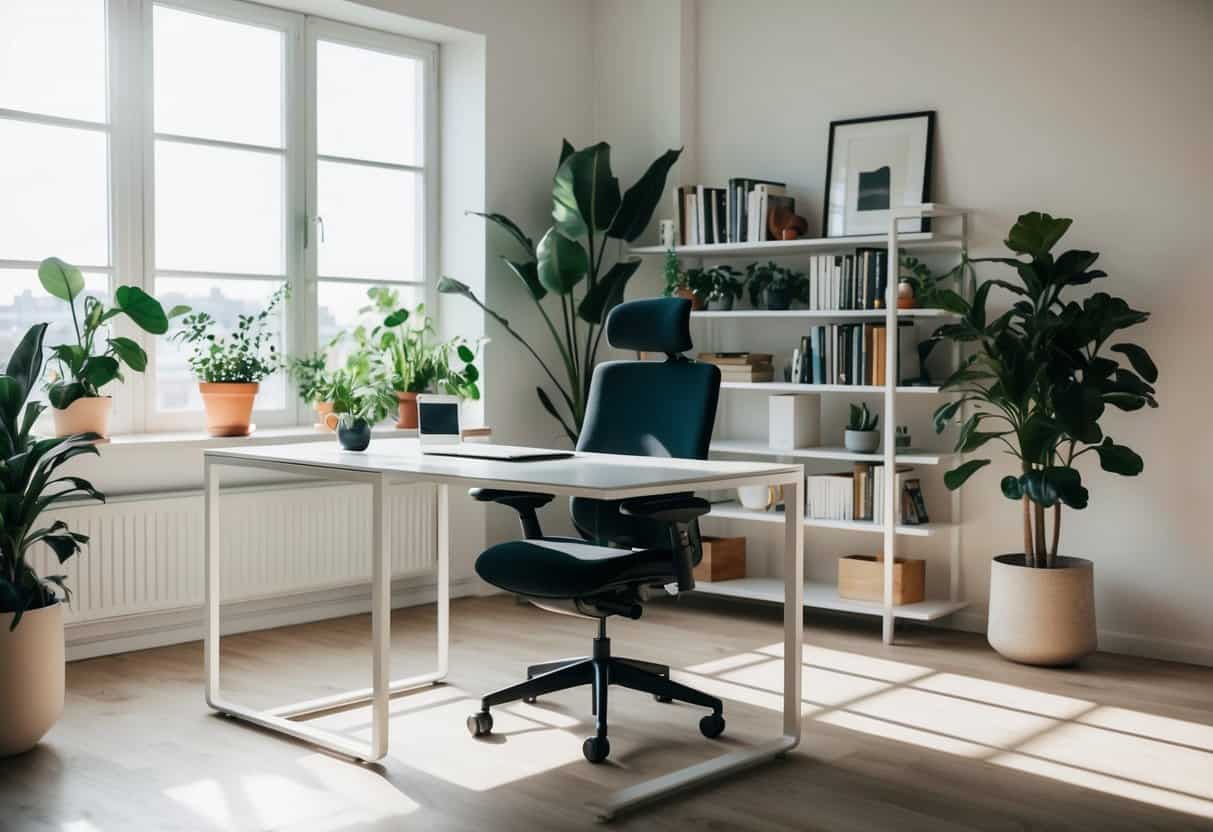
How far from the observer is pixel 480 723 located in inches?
140

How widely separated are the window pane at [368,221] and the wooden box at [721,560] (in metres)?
1.80

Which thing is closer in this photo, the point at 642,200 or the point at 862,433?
the point at 862,433

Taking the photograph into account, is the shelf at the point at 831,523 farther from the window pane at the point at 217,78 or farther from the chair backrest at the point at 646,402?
the window pane at the point at 217,78

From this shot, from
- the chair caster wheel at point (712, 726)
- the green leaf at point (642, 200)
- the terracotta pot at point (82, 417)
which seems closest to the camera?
the chair caster wheel at point (712, 726)

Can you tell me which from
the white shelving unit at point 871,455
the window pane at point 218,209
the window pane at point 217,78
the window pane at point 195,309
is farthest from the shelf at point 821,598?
the window pane at point 217,78

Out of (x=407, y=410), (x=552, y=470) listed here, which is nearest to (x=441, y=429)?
(x=552, y=470)

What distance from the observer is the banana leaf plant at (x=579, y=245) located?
540cm

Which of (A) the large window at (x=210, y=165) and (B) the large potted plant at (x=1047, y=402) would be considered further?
(A) the large window at (x=210, y=165)

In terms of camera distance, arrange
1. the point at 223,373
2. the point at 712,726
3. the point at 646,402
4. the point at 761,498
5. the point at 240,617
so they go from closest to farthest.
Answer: the point at 712,726 → the point at 646,402 → the point at 223,373 → the point at 240,617 → the point at 761,498

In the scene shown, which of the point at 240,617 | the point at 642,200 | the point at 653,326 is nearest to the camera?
the point at 653,326

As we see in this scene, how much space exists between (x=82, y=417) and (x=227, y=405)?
574 millimetres

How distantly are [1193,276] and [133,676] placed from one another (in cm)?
384

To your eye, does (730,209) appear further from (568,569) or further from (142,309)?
(568,569)

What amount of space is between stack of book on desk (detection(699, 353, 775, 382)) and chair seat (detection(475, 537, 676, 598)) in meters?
1.92
